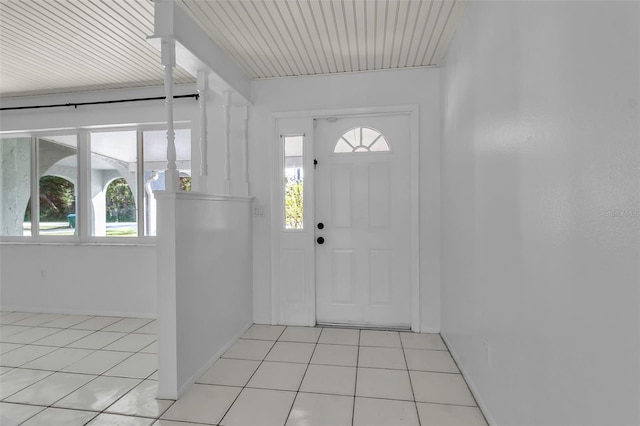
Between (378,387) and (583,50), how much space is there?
2.08 meters

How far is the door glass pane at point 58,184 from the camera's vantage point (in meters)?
3.90

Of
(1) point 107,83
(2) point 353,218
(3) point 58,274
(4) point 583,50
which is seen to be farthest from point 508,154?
(3) point 58,274

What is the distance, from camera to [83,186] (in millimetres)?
A: 3836

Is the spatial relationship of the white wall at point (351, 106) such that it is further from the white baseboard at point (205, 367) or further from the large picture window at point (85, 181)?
the large picture window at point (85, 181)

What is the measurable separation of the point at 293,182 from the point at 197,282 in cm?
143

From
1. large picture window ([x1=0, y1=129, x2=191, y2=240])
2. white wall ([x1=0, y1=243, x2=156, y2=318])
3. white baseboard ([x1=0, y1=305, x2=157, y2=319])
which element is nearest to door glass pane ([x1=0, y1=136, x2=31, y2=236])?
large picture window ([x1=0, y1=129, x2=191, y2=240])

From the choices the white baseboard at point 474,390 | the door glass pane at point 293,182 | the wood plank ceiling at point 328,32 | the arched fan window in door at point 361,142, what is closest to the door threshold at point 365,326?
the white baseboard at point 474,390

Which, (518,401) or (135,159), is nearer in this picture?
(518,401)

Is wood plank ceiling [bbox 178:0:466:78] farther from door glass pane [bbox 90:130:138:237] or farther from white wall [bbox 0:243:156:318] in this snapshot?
white wall [bbox 0:243:156:318]

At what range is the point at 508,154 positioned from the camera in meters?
1.49

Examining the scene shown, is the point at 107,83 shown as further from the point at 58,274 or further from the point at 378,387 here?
the point at 378,387

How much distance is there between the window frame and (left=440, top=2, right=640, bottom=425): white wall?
3.06m

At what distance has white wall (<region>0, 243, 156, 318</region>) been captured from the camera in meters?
3.61

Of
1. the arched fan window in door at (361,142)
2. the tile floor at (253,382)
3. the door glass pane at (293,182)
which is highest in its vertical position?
the arched fan window in door at (361,142)
